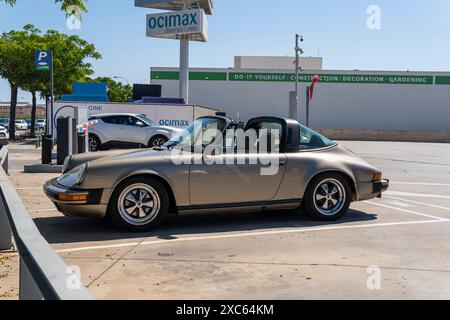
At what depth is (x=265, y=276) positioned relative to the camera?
184 inches

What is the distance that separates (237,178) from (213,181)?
33 cm

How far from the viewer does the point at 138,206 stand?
638 cm

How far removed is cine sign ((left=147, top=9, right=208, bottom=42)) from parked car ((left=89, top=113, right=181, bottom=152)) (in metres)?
12.5

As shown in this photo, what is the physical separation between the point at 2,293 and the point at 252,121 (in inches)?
161

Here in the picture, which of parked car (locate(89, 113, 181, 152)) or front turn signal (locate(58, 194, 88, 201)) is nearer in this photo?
front turn signal (locate(58, 194, 88, 201))

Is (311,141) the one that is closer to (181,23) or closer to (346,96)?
(181,23)

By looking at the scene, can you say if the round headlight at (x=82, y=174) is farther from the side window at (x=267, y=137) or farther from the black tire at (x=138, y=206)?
the side window at (x=267, y=137)

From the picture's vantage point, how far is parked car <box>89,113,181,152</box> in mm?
18953

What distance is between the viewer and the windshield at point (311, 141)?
7.27 m

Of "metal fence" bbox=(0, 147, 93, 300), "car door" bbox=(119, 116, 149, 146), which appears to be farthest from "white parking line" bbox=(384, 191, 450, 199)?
"car door" bbox=(119, 116, 149, 146)

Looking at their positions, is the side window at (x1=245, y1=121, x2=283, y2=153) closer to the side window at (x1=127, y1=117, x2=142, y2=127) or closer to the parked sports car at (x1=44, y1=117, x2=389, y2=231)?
the parked sports car at (x1=44, y1=117, x2=389, y2=231)

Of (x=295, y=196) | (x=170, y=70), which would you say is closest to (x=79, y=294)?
(x=295, y=196)

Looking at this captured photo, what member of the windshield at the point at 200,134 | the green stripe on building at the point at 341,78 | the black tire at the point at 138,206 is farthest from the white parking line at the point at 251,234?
the green stripe on building at the point at 341,78
